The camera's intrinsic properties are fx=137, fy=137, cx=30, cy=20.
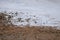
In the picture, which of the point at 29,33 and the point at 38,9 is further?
the point at 38,9

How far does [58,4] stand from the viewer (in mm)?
1560

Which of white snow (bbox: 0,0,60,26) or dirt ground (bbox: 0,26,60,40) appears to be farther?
white snow (bbox: 0,0,60,26)

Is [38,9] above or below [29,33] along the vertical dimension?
above

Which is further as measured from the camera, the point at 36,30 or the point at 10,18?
the point at 10,18

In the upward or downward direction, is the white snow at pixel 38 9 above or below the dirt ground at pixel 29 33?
above

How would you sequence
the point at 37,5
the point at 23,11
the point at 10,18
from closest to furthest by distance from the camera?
the point at 10,18, the point at 23,11, the point at 37,5

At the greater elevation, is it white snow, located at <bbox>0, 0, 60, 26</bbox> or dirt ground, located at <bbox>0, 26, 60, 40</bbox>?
white snow, located at <bbox>0, 0, 60, 26</bbox>

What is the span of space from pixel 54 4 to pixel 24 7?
0.35 meters

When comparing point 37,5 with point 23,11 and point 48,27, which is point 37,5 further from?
point 48,27

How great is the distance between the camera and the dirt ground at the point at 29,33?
3.37 ft

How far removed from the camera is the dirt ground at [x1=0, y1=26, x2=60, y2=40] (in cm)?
103

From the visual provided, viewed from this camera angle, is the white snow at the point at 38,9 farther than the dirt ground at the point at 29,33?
Yes

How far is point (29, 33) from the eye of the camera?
1.06 metres

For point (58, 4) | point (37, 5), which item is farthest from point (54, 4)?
point (37, 5)
